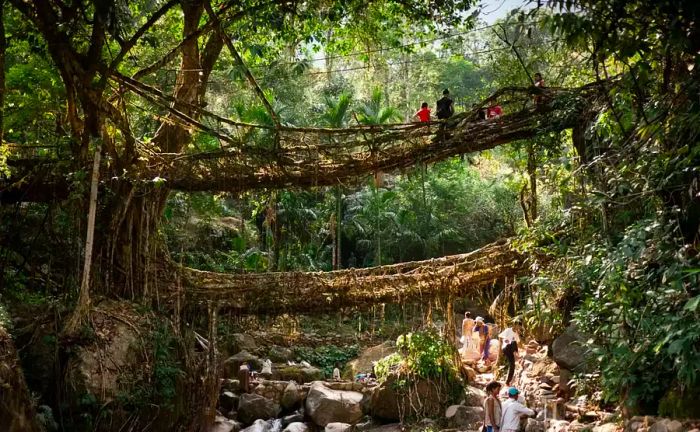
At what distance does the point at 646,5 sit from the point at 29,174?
6701mm

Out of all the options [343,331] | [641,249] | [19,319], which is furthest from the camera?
[343,331]

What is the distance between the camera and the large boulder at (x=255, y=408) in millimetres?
9883

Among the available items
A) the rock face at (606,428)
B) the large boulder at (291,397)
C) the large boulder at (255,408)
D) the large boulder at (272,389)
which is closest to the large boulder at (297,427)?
the large boulder at (255,408)

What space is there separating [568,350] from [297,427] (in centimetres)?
387

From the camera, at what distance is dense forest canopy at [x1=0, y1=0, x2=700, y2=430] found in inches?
173

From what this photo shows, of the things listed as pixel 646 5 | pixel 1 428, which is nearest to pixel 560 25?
pixel 646 5

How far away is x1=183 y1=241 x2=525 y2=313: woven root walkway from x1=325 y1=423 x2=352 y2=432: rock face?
1668 mm

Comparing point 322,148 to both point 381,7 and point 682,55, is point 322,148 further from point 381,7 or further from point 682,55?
point 682,55

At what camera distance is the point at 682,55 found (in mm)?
4777

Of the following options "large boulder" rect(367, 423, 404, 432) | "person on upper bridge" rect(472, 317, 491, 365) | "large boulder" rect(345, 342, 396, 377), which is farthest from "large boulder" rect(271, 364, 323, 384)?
"large boulder" rect(367, 423, 404, 432)

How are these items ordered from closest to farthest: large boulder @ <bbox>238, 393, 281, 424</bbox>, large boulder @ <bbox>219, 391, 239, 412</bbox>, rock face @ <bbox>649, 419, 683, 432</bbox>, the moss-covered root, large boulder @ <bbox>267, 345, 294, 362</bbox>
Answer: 1. rock face @ <bbox>649, 419, 683, 432</bbox>
2. the moss-covered root
3. large boulder @ <bbox>238, 393, 281, 424</bbox>
4. large boulder @ <bbox>219, 391, 239, 412</bbox>
5. large boulder @ <bbox>267, 345, 294, 362</bbox>

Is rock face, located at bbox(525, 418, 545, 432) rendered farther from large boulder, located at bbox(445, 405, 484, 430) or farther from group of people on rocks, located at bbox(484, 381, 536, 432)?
large boulder, located at bbox(445, 405, 484, 430)

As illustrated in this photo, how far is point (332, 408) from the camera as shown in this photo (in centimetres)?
958

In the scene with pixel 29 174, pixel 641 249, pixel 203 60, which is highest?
pixel 203 60
